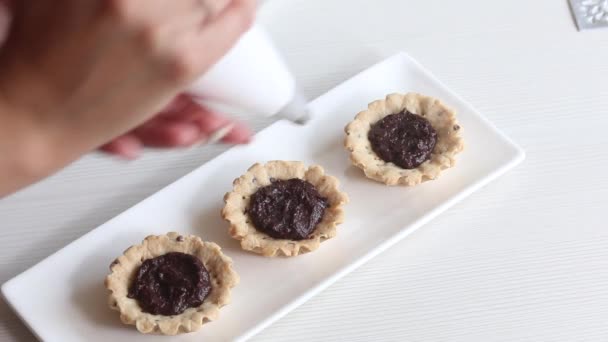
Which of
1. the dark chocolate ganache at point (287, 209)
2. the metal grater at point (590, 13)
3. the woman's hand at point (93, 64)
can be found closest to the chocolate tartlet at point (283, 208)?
the dark chocolate ganache at point (287, 209)

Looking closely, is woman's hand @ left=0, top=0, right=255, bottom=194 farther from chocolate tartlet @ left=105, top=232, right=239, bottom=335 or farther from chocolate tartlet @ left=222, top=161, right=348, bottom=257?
chocolate tartlet @ left=222, top=161, right=348, bottom=257

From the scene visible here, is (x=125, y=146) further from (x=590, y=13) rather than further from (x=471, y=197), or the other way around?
(x=590, y=13)

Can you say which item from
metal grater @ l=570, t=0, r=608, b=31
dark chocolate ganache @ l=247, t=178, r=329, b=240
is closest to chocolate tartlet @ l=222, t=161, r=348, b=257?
dark chocolate ganache @ l=247, t=178, r=329, b=240

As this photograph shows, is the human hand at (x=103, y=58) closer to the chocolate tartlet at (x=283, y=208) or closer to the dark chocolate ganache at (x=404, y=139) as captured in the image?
the chocolate tartlet at (x=283, y=208)

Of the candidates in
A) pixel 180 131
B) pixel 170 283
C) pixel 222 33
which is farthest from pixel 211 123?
pixel 170 283

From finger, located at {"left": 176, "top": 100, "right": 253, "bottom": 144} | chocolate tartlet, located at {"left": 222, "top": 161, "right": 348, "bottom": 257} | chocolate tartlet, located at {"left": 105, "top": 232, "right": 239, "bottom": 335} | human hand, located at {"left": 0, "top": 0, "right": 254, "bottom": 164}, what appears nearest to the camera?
human hand, located at {"left": 0, "top": 0, "right": 254, "bottom": 164}

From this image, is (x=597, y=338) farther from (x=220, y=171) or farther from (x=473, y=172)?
(x=220, y=171)
